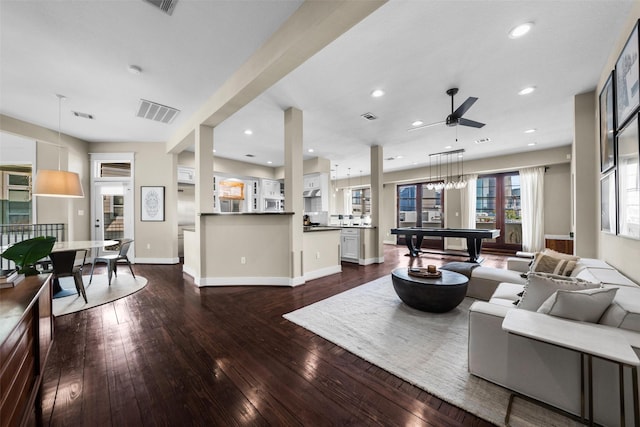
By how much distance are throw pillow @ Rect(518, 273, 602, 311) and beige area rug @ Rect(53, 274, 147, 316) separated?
15.2 ft

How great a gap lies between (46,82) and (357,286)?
16.9 ft

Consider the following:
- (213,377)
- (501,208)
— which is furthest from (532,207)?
(213,377)

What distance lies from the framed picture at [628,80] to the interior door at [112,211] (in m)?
7.95

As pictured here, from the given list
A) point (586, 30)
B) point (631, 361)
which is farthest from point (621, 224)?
point (631, 361)

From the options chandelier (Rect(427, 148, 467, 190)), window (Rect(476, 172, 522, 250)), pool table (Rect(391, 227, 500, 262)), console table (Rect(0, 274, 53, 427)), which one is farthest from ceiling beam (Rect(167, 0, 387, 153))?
window (Rect(476, 172, 522, 250))

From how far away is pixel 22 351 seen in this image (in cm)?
131

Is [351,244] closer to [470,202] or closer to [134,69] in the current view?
[470,202]

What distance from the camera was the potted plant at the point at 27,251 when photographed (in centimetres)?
174

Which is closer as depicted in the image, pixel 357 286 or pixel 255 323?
pixel 255 323

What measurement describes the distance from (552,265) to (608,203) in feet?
2.72

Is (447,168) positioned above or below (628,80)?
above

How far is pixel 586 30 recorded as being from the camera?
228cm

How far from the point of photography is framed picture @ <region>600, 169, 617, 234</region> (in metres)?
2.39

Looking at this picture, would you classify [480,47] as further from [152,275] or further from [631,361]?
[152,275]
